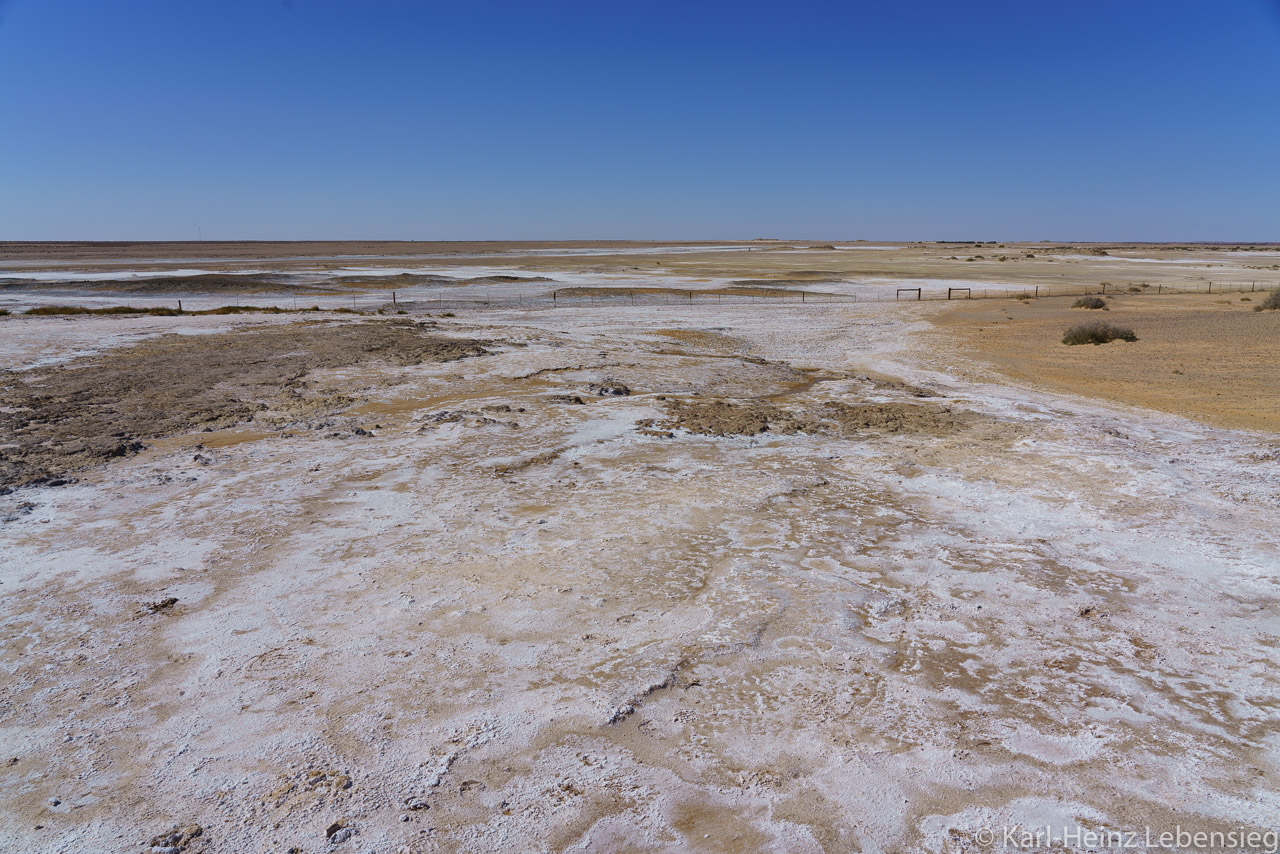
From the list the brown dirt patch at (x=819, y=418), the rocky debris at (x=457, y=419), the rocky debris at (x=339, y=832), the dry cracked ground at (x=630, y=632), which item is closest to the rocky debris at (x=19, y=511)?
the dry cracked ground at (x=630, y=632)

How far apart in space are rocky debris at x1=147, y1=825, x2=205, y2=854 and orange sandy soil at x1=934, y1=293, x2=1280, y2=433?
1370 cm

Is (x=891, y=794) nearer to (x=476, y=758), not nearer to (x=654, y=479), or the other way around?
(x=476, y=758)

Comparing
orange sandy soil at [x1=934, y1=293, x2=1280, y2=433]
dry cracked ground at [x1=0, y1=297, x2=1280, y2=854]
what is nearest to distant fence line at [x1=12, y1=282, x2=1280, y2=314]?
orange sandy soil at [x1=934, y1=293, x2=1280, y2=433]

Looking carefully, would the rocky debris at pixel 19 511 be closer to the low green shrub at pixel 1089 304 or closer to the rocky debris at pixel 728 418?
the rocky debris at pixel 728 418

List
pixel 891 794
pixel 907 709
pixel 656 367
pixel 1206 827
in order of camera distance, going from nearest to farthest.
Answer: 1. pixel 1206 827
2. pixel 891 794
3. pixel 907 709
4. pixel 656 367

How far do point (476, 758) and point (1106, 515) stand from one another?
6728 mm

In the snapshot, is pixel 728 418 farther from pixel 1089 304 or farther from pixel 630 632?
pixel 1089 304

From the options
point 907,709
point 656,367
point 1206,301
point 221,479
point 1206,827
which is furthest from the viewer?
point 1206,301

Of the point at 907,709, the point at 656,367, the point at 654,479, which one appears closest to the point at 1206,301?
the point at 656,367

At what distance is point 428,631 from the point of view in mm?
5457

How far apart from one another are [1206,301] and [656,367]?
32.8 metres

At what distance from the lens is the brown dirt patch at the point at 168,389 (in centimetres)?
1020

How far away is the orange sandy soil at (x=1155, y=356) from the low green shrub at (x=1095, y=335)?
29 cm

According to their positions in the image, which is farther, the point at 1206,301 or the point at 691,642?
the point at 1206,301
